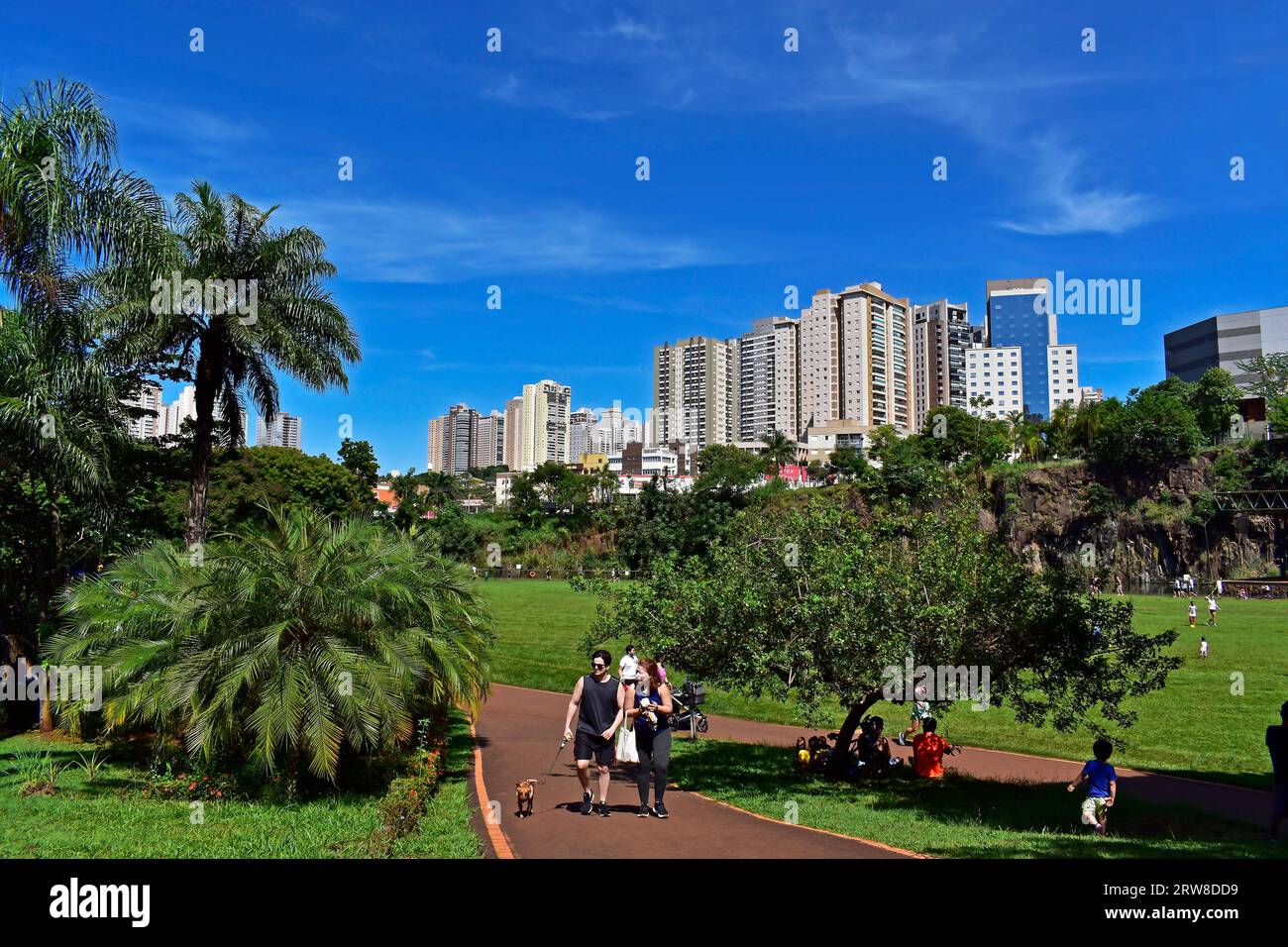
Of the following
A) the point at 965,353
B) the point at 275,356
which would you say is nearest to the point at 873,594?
the point at 275,356

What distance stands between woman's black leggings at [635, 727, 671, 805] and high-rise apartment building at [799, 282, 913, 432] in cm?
15998

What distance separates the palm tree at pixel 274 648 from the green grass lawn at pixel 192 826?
628 mm

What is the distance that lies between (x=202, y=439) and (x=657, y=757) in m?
13.8

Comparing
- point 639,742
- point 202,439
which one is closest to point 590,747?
point 639,742

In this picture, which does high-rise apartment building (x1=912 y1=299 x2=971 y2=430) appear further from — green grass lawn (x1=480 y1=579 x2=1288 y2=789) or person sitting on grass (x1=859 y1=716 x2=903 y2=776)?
person sitting on grass (x1=859 y1=716 x2=903 y2=776)

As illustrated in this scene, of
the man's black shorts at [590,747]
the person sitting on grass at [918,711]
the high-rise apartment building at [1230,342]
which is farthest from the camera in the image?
the high-rise apartment building at [1230,342]

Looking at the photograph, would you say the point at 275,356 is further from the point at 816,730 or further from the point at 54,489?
the point at 816,730

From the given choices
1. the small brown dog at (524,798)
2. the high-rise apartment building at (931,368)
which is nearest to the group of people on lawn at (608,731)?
the small brown dog at (524,798)

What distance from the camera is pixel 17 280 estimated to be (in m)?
14.5

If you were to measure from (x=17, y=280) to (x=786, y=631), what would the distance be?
1395cm

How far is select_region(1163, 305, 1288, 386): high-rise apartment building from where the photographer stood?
11825cm

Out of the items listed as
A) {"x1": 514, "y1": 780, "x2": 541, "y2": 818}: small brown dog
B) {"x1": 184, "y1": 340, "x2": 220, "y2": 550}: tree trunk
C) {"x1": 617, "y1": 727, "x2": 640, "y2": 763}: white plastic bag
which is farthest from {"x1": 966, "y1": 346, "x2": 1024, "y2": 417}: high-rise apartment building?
{"x1": 514, "y1": 780, "x2": 541, "y2": 818}: small brown dog

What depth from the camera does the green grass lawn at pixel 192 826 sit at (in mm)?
7988

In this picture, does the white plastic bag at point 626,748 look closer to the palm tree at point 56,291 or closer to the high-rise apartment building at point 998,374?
the palm tree at point 56,291
